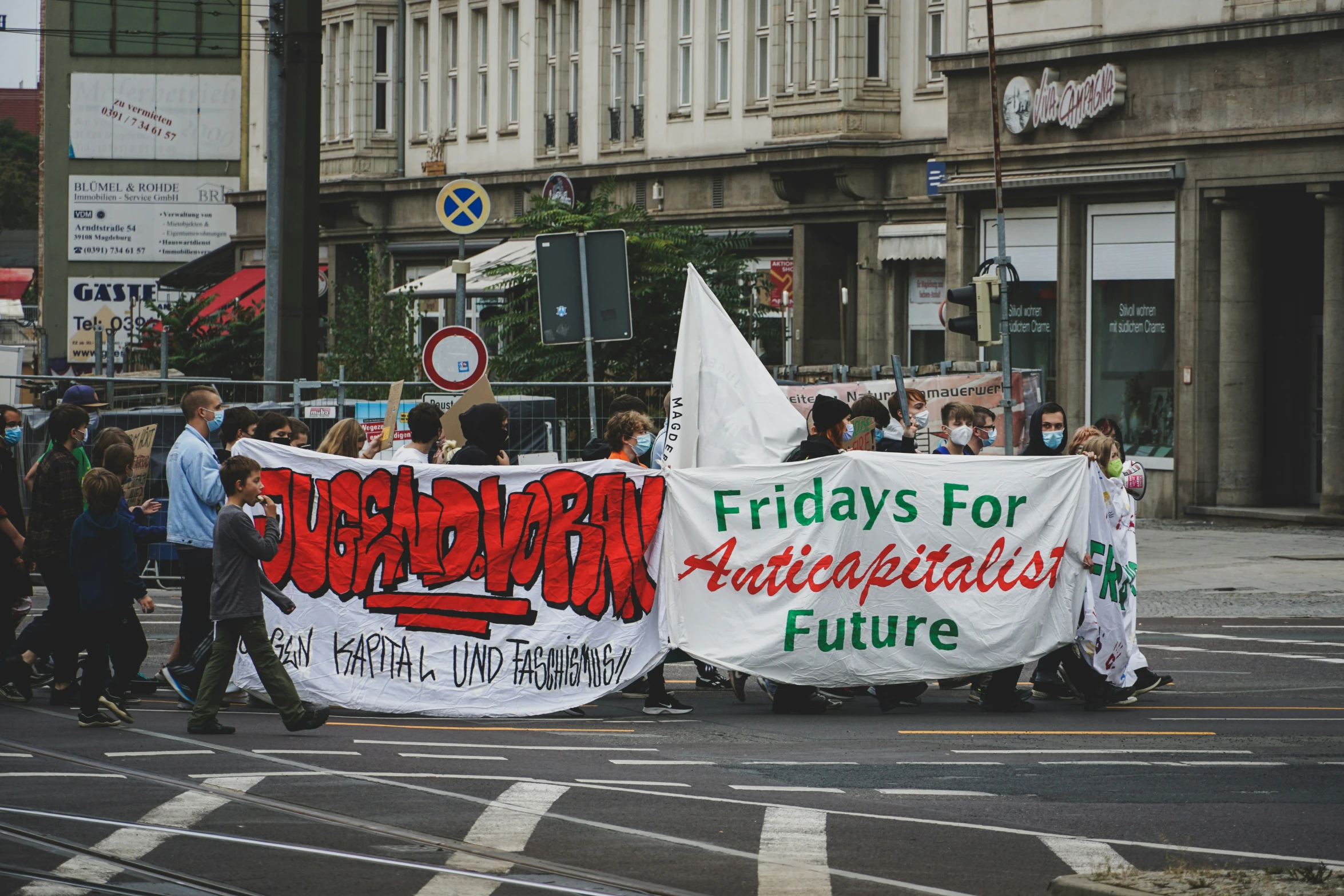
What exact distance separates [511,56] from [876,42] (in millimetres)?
11309

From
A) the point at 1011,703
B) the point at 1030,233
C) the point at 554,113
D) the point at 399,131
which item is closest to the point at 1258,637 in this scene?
the point at 1011,703

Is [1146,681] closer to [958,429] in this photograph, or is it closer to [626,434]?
[626,434]

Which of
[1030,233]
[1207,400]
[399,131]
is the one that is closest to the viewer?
[1207,400]

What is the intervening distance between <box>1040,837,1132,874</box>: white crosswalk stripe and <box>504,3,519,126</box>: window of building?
35939 millimetres

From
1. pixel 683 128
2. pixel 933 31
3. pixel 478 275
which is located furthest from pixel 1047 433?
pixel 683 128

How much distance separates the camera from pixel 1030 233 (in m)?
29.4

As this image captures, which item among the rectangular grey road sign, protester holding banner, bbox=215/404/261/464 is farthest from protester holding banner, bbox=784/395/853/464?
the rectangular grey road sign

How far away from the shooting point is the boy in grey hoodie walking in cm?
1109

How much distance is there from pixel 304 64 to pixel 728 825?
1425cm

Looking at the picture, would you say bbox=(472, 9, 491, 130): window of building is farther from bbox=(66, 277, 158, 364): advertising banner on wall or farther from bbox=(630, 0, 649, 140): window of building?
bbox=(66, 277, 158, 364): advertising banner on wall

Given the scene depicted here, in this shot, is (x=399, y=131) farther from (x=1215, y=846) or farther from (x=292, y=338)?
(x=1215, y=846)

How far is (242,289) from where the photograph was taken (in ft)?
164

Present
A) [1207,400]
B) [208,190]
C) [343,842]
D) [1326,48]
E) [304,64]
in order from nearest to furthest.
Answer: [343,842], [304,64], [1326,48], [1207,400], [208,190]

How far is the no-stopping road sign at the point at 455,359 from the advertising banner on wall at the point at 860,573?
6267 mm
